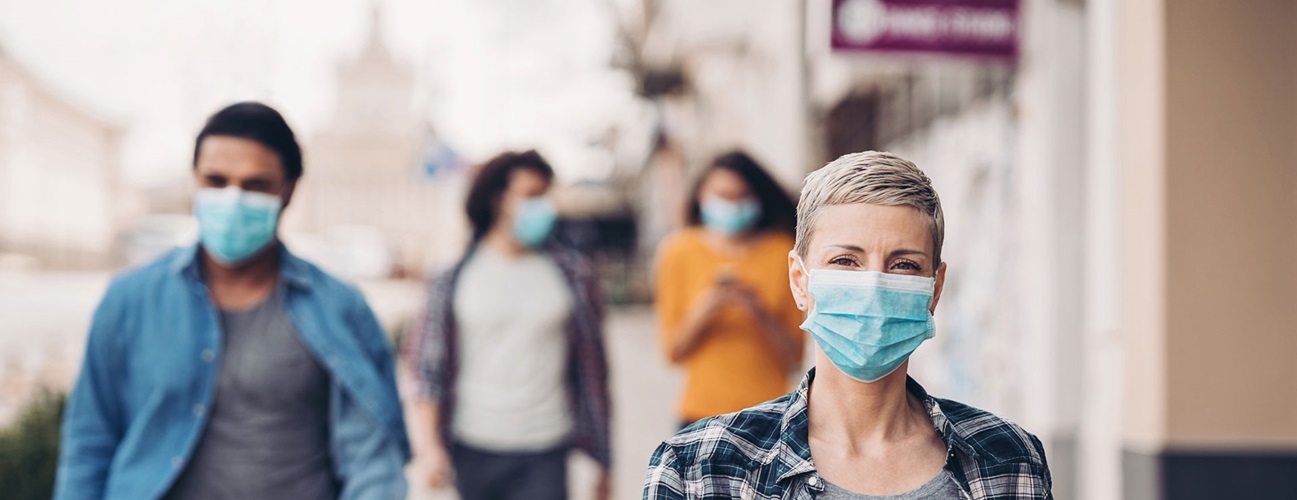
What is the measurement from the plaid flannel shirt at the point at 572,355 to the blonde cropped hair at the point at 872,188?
9.22ft

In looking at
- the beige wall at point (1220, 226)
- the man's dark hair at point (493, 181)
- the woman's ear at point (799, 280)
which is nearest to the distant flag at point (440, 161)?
the man's dark hair at point (493, 181)

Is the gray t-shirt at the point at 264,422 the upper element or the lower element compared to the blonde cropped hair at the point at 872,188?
lower

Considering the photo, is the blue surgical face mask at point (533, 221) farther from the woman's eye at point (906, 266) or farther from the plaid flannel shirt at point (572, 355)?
the woman's eye at point (906, 266)

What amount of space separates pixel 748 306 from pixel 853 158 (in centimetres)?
260

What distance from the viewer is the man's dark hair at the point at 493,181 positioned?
4.64m

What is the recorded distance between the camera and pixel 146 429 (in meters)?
3.02

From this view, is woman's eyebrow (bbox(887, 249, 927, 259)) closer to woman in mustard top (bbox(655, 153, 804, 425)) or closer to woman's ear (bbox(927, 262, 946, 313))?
woman's ear (bbox(927, 262, 946, 313))

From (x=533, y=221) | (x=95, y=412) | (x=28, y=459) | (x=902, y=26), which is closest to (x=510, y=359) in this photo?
(x=533, y=221)

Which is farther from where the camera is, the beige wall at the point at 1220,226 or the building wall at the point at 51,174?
the building wall at the point at 51,174

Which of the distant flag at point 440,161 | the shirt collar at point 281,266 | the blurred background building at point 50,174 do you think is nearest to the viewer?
the shirt collar at point 281,266

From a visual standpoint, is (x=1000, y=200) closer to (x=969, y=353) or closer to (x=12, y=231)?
(x=969, y=353)

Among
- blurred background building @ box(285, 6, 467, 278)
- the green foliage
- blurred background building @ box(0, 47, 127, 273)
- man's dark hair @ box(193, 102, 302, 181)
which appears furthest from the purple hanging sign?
blurred background building @ box(285, 6, 467, 278)

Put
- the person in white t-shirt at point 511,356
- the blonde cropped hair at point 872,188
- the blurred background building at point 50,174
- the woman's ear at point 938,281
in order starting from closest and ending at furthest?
1. the blonde cropped hair at point 872,188
2. the woman's ear at point 938,281
3. the person in white t-shirt at point 511,356
4. the blurred background building at point 50,174

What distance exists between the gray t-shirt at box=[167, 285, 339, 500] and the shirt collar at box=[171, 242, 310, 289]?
6 cm
